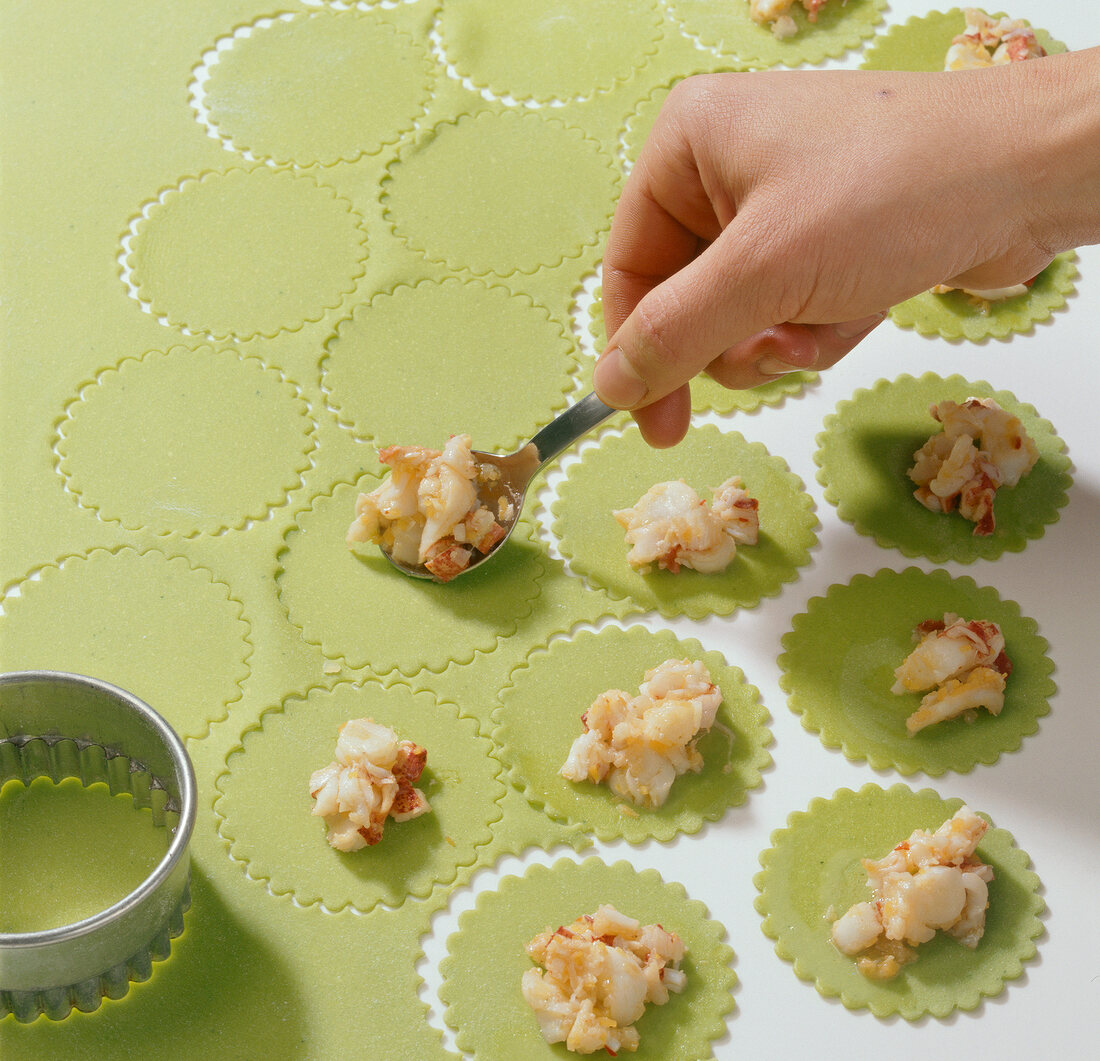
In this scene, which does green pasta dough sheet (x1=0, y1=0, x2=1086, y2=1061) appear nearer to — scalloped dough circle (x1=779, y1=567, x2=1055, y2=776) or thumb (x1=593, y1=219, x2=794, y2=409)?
scalloped dough circle (x1=779, y1=567, x2=1055, y2=776)

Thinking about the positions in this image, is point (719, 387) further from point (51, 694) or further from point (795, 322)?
point (51, 694)

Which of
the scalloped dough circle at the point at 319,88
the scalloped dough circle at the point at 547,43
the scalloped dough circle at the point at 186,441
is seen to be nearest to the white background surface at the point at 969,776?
the scalloped dough circle at the point at 186,441

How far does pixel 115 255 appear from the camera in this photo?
2.14 meters

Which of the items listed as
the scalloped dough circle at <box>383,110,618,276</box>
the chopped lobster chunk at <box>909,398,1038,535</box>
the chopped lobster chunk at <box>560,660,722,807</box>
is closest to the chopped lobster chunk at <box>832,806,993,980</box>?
the chopped lobster chunk at <box>560,660,722,807</box>

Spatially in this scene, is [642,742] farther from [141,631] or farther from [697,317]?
[141,631]

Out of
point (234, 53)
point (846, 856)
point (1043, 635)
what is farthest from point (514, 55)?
point (846, 856)

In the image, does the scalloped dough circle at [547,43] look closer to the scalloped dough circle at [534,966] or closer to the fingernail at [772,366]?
the fingernail at [772,366]

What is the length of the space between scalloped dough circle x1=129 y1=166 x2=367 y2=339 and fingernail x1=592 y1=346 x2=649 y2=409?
0.62m

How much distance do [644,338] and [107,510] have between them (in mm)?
830

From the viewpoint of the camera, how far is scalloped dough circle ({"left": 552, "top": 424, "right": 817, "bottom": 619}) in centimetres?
180

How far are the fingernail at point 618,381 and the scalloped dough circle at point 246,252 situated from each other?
62cm

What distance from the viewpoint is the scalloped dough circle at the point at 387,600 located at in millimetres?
1713

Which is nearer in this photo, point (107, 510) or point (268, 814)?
point (268, 814)

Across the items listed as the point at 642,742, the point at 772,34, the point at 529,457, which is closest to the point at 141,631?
the point at 529,457
